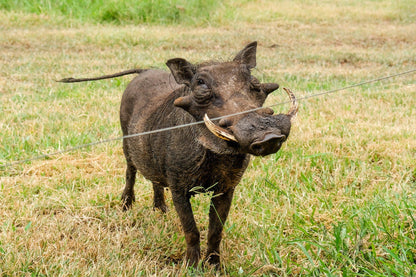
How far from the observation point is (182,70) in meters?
2.45

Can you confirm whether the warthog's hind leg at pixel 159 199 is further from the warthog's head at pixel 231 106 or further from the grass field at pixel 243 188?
the warthog's head at pixel 231 106

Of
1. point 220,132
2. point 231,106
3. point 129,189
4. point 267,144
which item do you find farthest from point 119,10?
point 267,144

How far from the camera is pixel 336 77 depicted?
24.8 feet

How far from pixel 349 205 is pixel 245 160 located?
3.50ft

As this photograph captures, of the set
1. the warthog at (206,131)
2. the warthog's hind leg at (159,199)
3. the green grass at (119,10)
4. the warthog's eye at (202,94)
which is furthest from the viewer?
the green grass at (119,10)

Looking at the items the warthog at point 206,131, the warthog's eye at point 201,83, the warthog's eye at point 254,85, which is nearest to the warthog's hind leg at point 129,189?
the warthog at point 206,131

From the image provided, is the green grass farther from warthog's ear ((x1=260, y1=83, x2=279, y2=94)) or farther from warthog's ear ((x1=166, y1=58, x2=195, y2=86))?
warthog's ear ((x1=260, y1=83, x2=279, y2=94))

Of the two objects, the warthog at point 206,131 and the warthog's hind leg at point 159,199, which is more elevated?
the warthog at point 206,131

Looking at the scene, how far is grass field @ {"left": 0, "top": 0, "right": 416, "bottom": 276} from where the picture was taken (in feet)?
8.86

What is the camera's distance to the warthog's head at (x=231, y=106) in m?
1.92

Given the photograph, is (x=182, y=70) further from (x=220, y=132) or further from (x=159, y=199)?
(x=159, y=199)

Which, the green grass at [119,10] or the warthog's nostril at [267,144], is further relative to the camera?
the green grass at [119,10]

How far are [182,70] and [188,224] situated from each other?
87 centimetres

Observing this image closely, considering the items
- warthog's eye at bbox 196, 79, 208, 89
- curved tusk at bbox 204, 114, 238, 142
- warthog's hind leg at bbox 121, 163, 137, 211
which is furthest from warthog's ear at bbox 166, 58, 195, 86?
warthog's hind leg at bbox 121, 163, 137, 211
